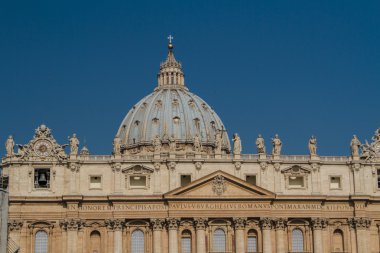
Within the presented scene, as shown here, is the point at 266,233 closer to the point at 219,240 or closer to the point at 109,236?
the point at 219,240

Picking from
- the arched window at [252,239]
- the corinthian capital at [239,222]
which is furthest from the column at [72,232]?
the arched window at [252,239]

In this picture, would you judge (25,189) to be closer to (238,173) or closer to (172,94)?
(238,173)

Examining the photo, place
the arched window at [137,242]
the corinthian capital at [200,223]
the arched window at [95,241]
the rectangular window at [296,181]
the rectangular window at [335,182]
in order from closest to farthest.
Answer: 1. the corinthian capital at [200,223]
2. the arched window at [95,241]
3. the arched window at [137,242]
4. the rectangular window at [296,181]
5. the rectangular window at [335,182]

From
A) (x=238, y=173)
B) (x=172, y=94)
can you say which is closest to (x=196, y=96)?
(x=172, y=94)

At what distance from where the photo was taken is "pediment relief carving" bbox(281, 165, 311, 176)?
404 ft

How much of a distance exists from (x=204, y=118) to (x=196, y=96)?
7888 millimetres

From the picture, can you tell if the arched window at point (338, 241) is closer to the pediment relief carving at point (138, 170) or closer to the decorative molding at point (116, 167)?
the pediment relief carving at point (138, 170)

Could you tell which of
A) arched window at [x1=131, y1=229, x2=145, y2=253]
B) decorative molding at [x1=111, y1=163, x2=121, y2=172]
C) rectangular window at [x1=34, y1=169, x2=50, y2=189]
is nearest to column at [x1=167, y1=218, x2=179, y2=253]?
arched window at [x1=131, y1=229, x2=145, y2=253]

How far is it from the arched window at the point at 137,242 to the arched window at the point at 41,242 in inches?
357

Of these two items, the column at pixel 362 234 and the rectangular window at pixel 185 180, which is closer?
the column at pixel 362 234

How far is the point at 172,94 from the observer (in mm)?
174875

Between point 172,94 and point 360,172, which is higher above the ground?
point 172,94

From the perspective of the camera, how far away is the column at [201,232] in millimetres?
120000

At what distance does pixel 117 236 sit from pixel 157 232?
165 inches
